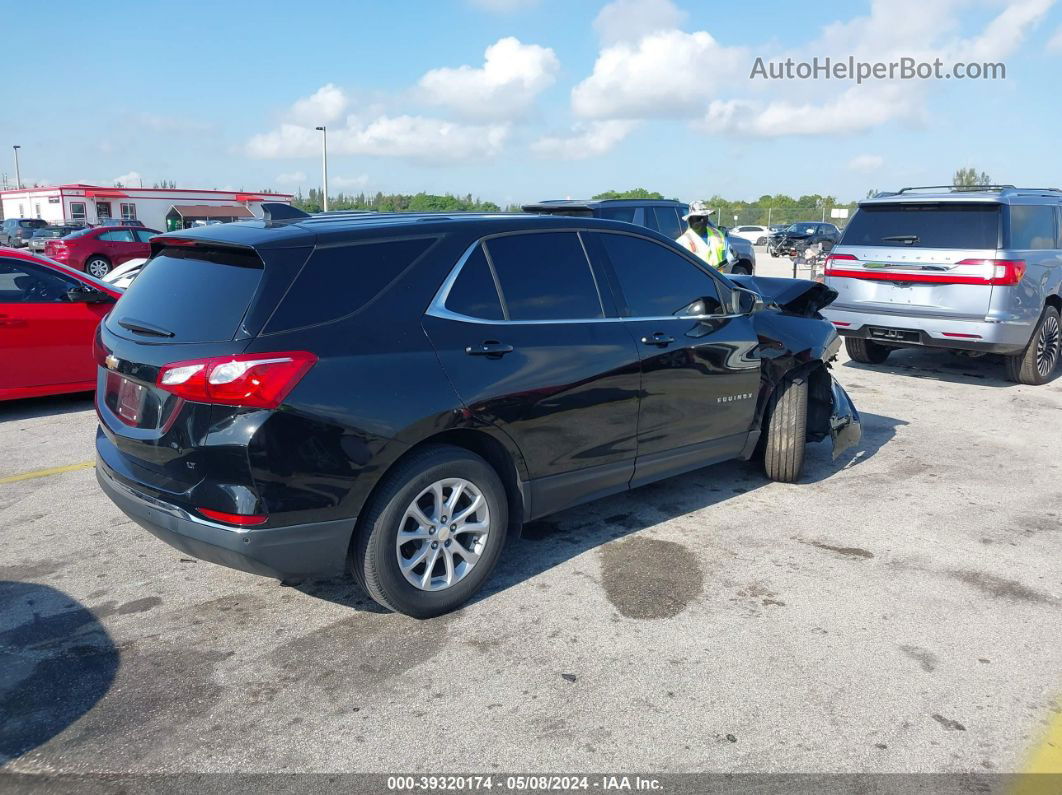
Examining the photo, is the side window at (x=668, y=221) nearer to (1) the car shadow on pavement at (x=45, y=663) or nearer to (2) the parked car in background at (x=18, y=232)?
(1) the car shadow on pavement at (x=45, y=663)

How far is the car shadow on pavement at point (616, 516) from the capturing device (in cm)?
420

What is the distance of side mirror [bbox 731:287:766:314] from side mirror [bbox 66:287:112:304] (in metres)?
5.69

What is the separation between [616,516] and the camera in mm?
5121

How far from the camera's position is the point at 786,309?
6012 mm

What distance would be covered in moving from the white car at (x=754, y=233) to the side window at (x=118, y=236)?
30609mm

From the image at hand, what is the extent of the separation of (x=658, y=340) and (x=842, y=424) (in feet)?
6.45

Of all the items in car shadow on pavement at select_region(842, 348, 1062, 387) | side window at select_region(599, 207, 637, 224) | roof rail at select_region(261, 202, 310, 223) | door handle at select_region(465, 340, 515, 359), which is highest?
side window at select_region(599, 207, 637, 224)

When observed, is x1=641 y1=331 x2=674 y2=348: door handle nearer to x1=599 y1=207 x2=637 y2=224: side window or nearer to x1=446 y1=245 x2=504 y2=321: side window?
x1=446 y1=245 x2=504 y2=321: side window

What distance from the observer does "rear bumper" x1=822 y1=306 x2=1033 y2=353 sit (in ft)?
27.7

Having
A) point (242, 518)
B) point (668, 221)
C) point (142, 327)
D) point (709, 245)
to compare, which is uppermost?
point (668, 221)

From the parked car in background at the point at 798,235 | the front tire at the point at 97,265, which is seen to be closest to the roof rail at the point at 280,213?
the front tire at the point at 97,265

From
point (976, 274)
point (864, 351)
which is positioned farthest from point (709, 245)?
point (976, 274)

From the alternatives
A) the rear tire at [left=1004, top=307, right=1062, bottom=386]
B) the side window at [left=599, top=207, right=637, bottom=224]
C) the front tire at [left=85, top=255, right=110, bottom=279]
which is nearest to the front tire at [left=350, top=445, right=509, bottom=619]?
the rear tire at [left=1004, top=307, right=1062, bottom=386]

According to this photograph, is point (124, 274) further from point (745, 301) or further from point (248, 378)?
point (248, 378)
